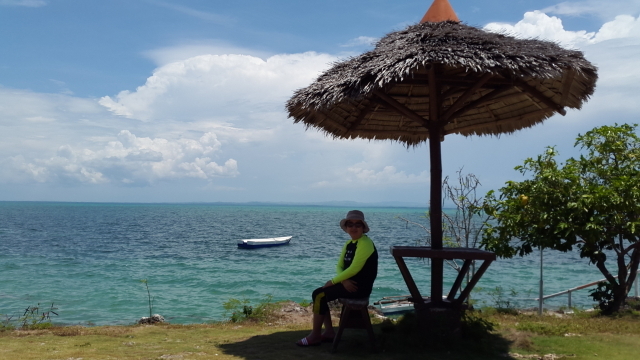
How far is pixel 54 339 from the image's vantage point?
20.9 feet

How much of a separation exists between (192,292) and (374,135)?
14012 millimetres

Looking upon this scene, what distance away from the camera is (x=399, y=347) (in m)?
5.18

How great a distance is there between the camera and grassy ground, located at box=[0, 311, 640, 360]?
200 inches

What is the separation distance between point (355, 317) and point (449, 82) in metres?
2.75

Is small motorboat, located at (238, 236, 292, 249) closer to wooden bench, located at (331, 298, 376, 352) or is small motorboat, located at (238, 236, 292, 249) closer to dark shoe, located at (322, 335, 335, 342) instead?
dark shoe, located at (322, 335, 335, 342)

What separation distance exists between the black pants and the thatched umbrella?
0.99m

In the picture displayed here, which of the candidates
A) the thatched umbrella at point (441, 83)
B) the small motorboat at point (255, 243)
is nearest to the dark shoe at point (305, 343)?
the thatched umbrella at point (441, 83)

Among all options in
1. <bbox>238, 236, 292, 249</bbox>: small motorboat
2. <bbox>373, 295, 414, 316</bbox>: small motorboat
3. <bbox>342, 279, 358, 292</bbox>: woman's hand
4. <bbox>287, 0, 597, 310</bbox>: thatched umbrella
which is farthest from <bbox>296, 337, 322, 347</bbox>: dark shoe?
<bbox>238, 236, 292, 249</bbox>: small motorboat

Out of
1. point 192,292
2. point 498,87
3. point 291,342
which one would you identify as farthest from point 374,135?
point 192,292

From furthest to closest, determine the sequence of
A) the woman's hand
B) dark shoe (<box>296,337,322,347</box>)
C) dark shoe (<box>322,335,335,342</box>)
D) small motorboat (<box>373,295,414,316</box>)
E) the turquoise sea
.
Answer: the turquoise sea, small motorboat (<box>373,295,414,316</box>), dark shoe (<box>322,335,335,342</box>), dark shoe (<box>296,337,322,347</box>), the woman's hand

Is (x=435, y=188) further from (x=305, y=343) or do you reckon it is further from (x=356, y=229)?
(x=305, y=343)

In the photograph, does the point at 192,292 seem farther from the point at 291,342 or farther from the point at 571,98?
the point at 571,98

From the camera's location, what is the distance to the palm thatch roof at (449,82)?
194 inches

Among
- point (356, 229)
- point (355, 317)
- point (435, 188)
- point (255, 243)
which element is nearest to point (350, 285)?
point (355, 317)
